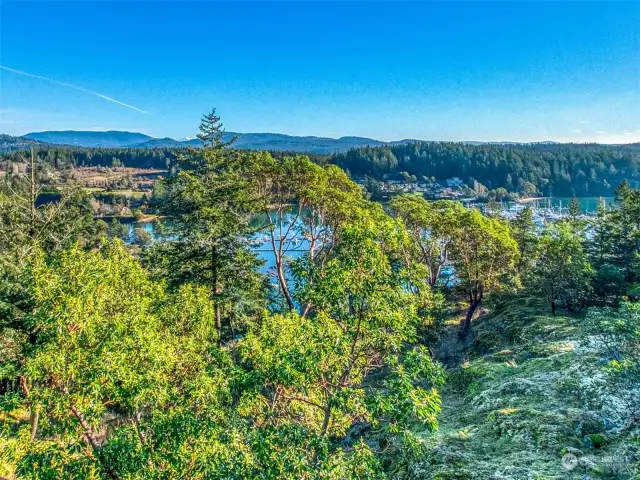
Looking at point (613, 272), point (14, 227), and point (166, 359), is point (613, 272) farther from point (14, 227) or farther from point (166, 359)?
point (14, 227)

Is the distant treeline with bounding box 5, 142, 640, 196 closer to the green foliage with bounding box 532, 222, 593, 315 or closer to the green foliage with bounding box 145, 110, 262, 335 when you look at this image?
the green foliage with bounding box 145, 110, 262, 335

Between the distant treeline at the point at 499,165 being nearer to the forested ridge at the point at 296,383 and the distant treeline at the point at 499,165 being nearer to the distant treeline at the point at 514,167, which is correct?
the distant treeline at the point at 514,167

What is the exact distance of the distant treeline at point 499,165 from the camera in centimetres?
12888

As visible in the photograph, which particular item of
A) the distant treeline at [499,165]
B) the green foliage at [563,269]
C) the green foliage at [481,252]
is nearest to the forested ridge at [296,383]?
the green foliage at [563,269]

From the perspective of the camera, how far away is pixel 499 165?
5428 inches

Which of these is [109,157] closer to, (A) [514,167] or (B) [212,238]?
(A) [514,167]

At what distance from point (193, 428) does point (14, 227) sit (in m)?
16.2

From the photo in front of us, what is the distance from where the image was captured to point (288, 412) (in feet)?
30.4

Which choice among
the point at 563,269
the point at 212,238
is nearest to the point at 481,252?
the point at 563,269

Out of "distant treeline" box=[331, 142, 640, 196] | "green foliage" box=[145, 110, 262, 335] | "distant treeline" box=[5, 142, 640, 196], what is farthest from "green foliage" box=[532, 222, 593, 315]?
"distant treeline" box=[331, 142, 640, 196]

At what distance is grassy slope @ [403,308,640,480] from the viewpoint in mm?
7770

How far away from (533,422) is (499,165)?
480ft

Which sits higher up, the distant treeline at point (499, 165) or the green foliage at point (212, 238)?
the distant treeline at point (499, 165)

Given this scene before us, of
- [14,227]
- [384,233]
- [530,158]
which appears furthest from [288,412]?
[530,158]
